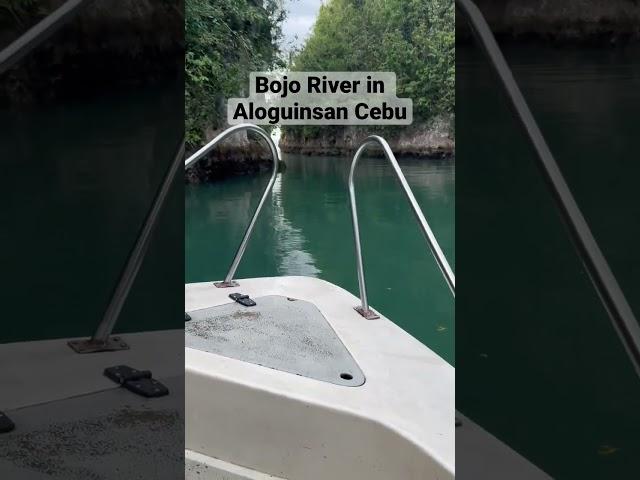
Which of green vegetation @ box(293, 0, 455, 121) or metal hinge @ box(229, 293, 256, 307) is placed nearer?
metal hinge @ box(229, 293, 256, 307)

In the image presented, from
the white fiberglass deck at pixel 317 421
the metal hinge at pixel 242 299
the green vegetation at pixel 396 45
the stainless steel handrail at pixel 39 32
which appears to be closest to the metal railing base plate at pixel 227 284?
the metal hinge at pixel 242 299

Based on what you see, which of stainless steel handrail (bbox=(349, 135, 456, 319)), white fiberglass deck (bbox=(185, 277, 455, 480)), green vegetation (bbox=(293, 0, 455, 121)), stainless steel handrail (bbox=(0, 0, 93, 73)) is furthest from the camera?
green vegetation (bbox=(293, 0, 455, 121))

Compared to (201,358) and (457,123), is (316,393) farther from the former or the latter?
(457,123)

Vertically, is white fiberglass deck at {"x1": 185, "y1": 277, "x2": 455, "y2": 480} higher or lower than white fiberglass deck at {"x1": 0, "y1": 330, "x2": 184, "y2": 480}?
lower

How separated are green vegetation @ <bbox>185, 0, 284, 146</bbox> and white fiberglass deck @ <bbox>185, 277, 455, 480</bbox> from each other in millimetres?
8829

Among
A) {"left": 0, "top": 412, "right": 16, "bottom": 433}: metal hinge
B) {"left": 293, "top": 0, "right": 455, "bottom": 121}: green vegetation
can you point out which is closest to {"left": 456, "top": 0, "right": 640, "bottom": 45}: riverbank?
{"left": 0, "top": 412, "right": 16, "bottom": 433}: metal hinge

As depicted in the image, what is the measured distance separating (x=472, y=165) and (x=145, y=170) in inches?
12.0

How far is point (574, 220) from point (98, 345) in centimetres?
44

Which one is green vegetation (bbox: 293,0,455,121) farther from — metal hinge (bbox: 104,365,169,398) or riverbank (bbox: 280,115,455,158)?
metal hinge (bbox: 104,365,169,398)

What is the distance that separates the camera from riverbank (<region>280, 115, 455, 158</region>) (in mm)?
16812

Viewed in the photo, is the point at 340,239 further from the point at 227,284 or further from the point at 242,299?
the point at 242,299

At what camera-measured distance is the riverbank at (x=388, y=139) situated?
55.2 feet

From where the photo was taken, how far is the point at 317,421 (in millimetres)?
1282

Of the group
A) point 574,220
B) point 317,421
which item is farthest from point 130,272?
point 317,421
